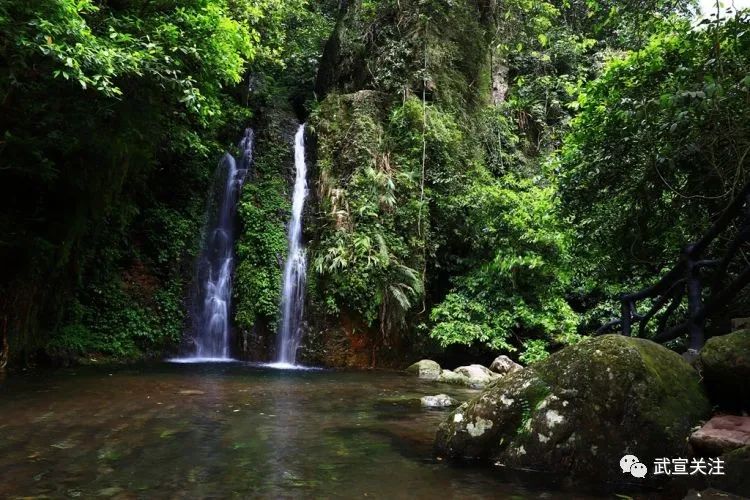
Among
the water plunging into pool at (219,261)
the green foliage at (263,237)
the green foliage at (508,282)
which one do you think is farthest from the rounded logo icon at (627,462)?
the water plunging into pool at (219,261)

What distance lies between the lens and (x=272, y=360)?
13.7 metres

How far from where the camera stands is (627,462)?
4055mm

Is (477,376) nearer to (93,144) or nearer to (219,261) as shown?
(219,261)

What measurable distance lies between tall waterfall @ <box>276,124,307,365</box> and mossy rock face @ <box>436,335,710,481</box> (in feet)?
30.7

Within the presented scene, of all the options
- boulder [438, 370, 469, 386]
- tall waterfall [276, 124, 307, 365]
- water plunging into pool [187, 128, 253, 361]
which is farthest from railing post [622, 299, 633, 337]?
water plunging into pool [187, 128, 253, 361]

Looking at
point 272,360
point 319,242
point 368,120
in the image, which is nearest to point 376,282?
point 319,242

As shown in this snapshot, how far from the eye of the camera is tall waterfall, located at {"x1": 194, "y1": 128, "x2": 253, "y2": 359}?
1468cm

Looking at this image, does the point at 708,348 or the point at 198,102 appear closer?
the point at 708,348

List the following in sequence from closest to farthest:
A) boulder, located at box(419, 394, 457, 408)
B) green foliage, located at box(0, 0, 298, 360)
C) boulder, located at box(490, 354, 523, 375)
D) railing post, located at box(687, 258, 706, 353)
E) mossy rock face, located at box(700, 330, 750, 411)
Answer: mossy rock face, located at box(700, 330, 750, 411) → railing post, located at box(687, 258, 706, 353) → green foliage, located at box(0, 0, 298, 360) → boulder, located at box(419, 394, 457, 408) → boulder, located at box(490, 354, 523, 375)

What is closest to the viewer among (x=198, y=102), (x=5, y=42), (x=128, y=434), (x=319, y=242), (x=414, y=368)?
(x=128, y=434)

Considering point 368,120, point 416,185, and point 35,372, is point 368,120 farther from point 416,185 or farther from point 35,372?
point 35,372

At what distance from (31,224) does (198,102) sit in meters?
4.23

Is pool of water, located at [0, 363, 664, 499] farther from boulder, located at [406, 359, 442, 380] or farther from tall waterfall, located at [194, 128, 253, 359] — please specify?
tall waterfall, located at [194, 128, 253, 359]

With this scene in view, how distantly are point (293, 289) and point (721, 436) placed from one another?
1152 cm
